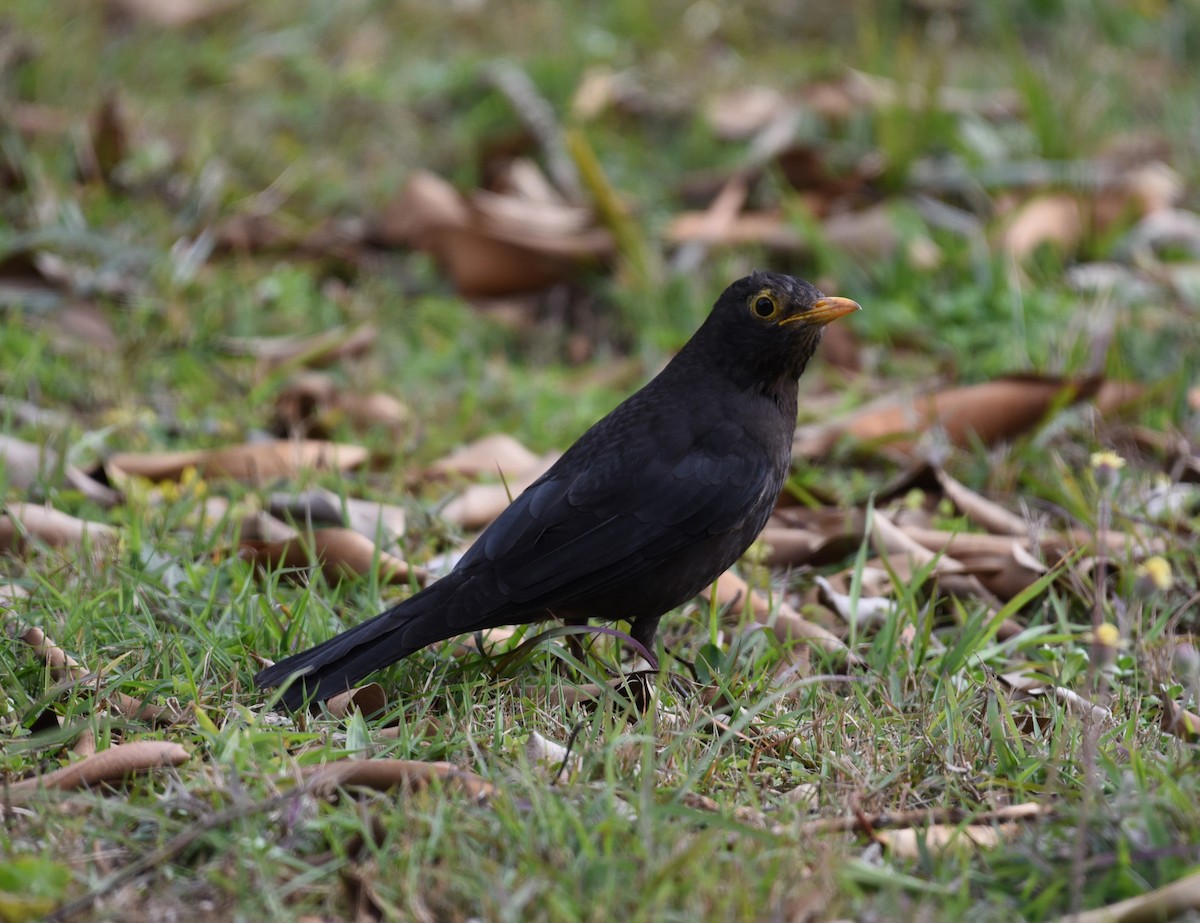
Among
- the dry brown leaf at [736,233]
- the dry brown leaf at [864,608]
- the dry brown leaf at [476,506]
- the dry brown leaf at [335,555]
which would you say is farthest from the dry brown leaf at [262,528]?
the dry brown leaf at [736,233]

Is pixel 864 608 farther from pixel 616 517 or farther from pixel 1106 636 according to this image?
pixel 1106 636

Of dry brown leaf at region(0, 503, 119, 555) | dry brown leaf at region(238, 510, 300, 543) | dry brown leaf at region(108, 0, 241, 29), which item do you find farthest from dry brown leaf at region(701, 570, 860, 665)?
dry brown leaf at region(108, 0, 241, 29)

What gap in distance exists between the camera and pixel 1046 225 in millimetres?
6727

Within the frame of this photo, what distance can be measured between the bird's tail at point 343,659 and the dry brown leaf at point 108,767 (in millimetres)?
382

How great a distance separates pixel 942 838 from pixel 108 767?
5.61ft

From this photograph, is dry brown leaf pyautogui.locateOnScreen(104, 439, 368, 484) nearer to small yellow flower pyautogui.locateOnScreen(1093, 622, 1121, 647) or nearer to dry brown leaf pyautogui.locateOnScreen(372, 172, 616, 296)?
dry brown leaf pyautogui.locateOnScreen(372, 172, 616, 296)

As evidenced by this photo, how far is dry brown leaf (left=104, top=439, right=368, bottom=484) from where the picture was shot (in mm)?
4797

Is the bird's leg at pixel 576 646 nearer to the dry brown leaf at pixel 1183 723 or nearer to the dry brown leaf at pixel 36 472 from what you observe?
the dry brown leaf at pixel 1183 723

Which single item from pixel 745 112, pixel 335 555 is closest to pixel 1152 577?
pixel 335 555

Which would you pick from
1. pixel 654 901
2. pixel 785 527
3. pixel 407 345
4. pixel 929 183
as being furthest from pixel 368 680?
pixel 929 183

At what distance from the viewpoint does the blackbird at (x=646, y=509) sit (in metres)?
3.48

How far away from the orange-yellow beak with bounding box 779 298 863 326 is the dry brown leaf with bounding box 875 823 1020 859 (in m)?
1.56

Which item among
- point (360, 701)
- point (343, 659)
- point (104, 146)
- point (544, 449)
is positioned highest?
point (104, 146)

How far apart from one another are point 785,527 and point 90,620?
2227mm
